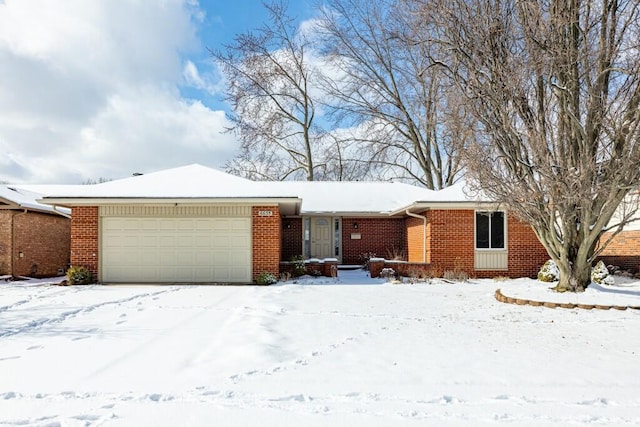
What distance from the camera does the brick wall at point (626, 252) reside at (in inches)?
548

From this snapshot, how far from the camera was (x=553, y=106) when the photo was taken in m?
9.98

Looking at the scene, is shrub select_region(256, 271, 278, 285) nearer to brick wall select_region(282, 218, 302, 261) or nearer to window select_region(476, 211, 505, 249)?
brick wall select_region(282, 218, 302, 261)

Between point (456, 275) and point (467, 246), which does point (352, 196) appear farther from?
point (456, 275)

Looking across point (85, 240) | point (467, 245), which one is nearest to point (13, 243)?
point (85, 240)

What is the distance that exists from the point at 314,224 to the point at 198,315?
10.9 metres

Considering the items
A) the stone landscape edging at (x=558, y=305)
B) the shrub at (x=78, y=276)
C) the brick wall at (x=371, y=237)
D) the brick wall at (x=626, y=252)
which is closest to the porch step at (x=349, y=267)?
the brick wall at (x=371, y=237)

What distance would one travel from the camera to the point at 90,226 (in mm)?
13188

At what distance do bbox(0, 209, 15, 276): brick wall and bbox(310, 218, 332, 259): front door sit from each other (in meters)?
11.1

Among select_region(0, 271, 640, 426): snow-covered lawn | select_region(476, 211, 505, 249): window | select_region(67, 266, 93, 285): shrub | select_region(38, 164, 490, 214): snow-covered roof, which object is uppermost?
select_region(38, 164, 490, 214): snow-covered roof

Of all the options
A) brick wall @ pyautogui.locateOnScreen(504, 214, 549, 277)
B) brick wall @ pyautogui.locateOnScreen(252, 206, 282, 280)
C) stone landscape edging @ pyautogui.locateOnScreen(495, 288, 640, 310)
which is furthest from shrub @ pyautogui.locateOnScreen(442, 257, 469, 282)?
brick wall @ pyautogui.locateOnScreen(252, 206, 282, 280)

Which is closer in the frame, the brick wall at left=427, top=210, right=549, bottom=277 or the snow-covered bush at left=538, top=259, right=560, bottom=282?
the snow-covered bush at left=538, top=259, right=560, bottom=282

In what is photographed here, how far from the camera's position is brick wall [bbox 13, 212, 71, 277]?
48.6 feet

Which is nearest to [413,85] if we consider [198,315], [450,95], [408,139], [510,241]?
[408,139]

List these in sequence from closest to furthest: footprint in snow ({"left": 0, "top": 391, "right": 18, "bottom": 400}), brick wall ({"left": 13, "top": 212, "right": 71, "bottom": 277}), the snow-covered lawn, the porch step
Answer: the snow-covered lawn
footprint in snow ({"left": 0, "top": 391, "right": 18, "bottom": 400})
brick wall ({"left": 13, "top": 212, "right": 71, "bottom": 277})
the porch step
